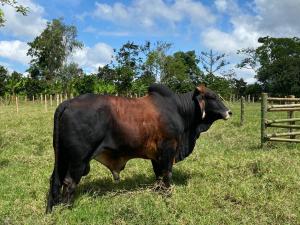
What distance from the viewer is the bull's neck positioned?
7.96 metres

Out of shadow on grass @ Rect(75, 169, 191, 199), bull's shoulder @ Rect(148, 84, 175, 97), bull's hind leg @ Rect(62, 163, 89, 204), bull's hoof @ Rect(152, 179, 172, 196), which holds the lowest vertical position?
shadow on grass @ Rect(75, 169, 191, 199)

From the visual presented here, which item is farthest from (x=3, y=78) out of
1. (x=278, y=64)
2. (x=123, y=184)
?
(x=123, y=184)

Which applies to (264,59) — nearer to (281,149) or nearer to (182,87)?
(182,87)

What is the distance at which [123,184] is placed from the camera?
27.0 feet

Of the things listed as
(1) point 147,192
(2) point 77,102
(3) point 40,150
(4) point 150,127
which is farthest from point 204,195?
(3) point 40,150

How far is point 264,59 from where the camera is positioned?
65125 mm

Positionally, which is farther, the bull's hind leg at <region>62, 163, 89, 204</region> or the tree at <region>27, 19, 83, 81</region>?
the tree at <region>27, 19, 83, 81</region>

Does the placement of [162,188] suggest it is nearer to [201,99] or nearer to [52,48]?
[201,99]

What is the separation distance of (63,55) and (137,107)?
188ft

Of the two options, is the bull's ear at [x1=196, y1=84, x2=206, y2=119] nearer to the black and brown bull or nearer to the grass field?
the black and brown bull

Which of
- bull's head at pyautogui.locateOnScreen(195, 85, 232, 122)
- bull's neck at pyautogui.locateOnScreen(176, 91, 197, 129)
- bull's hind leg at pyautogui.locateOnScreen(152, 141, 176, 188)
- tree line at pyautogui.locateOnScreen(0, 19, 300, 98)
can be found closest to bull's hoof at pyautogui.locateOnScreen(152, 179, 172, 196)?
bull's hind leg at pyautogui.locateOnScreen(152, 141, 176, 188)

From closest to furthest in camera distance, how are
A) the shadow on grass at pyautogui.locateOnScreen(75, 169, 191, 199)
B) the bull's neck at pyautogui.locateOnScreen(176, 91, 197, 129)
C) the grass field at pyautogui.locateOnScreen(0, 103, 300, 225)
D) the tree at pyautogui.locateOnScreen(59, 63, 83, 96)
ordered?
the grass field at pyautogui.locateOnScreen(0, 103, 300, 225) → the shadow on grass at pyautogui.locateOnScreen(75, 169, 191, 199) → the bull's neck at pyautogui.locateOnScreen(176, 91, 197, 129) → the tree at pyautogui.locateOnScreen(59, 63, 83, 96)

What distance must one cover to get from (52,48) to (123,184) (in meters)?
56.4

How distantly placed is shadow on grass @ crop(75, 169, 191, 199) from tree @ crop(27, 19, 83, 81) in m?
53.7
